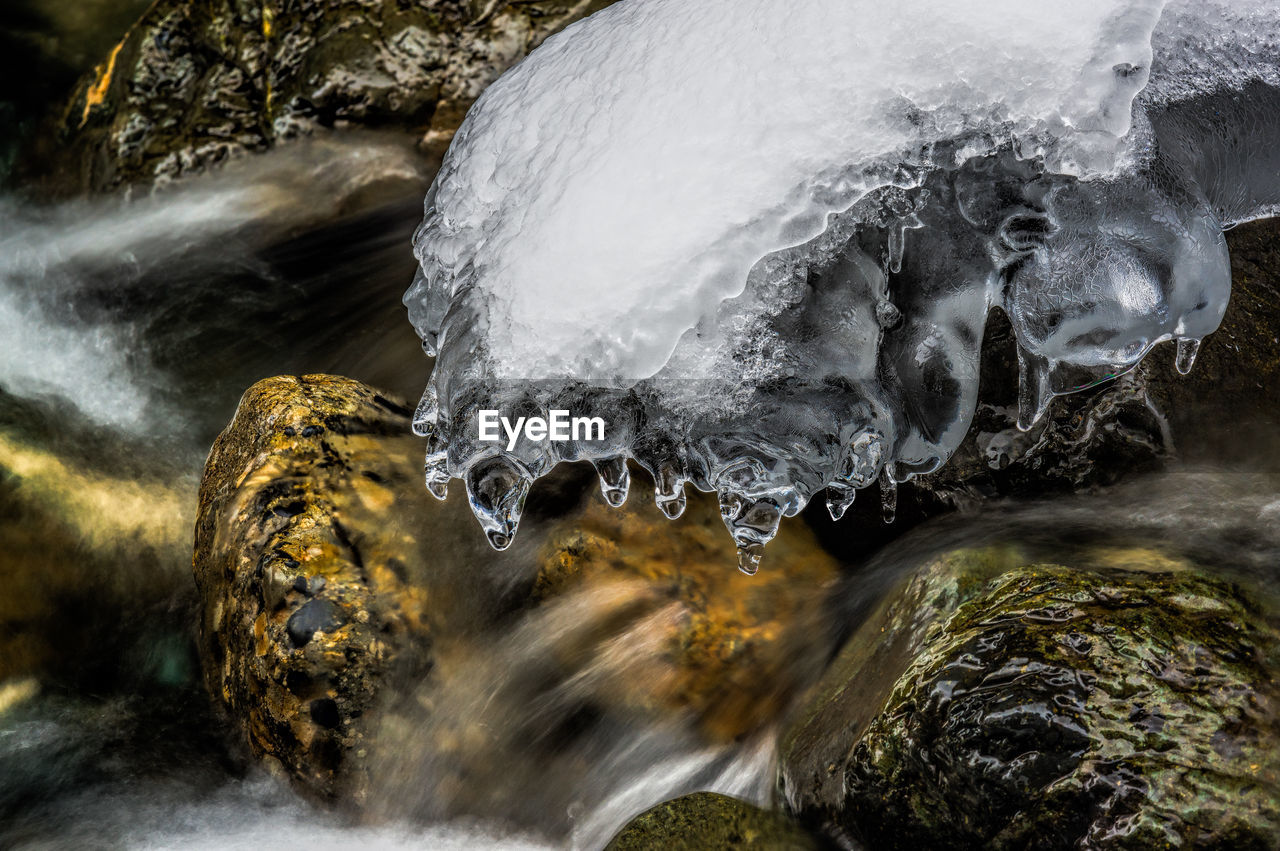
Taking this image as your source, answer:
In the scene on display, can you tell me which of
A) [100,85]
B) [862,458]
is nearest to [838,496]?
[862,458]

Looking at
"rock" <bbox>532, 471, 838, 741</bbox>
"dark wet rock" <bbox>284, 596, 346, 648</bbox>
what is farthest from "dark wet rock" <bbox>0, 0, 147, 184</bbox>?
"rock" <bbox>532, 471, 838, 741</bbox>

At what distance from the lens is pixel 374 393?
11.1 feet

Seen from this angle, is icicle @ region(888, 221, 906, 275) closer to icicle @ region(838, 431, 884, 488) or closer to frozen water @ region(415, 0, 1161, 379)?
frozen water @ region(415, 0, 1161, 379)

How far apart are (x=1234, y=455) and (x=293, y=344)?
3624 mm

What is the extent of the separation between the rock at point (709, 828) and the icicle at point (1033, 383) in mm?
1399

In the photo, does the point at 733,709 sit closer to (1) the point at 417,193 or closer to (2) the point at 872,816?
(2) the point at 872,816

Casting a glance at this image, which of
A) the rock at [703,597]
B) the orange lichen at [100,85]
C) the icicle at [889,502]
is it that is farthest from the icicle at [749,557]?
the orange lichen at [100,85]

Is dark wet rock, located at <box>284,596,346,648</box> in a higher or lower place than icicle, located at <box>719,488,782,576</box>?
lower

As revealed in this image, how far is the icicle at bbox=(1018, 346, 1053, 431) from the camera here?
2562 mm

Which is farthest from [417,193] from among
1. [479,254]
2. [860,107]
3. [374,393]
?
[860,107]

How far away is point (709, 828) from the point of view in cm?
256

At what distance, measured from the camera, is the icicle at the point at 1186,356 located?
9.01 feet

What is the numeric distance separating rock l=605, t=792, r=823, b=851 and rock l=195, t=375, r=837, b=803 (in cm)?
29

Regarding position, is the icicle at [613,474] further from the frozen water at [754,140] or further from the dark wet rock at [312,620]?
the dark wet rock at [312,620]
